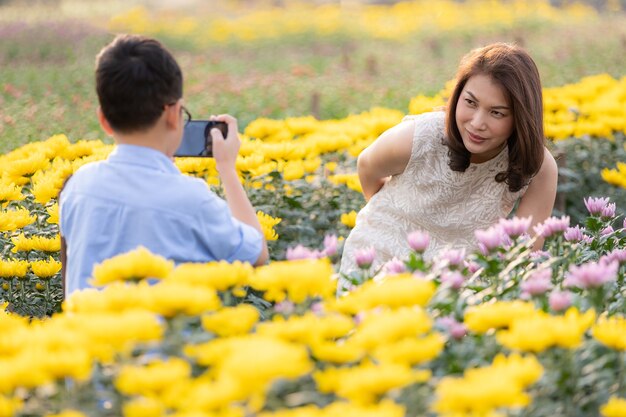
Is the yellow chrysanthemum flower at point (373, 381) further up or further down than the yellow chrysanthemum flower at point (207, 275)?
further down

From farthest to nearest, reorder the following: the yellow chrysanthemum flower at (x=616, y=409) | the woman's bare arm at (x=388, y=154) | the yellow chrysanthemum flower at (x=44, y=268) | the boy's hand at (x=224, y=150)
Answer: the woman's bare arm at (x=388, y=154) → the yellow chrysanthemum flower at (x=44, y=268) → the boy's hand at (x=224, y=150) → the yellow chrysanthemum flower at (x=616, y=409)

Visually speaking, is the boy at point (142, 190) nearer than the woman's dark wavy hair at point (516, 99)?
Yes

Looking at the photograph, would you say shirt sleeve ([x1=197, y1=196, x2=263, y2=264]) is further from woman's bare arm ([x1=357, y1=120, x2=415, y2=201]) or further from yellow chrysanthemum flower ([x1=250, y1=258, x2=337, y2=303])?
woman's bare arm ([x1=357, y1=120, x2=415, y2=201])

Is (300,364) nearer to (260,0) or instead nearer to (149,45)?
(149,45)

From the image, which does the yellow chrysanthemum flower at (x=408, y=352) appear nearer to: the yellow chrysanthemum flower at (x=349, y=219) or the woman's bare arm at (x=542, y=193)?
the woman's bare arm at (x=542, y=193)

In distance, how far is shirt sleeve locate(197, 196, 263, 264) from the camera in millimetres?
2287

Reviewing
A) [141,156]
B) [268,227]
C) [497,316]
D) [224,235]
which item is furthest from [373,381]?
[268,227]

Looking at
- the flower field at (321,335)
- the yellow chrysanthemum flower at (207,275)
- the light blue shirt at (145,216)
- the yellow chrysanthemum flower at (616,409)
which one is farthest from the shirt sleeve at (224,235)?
the yellow chrysanthemum flower at (616,409)

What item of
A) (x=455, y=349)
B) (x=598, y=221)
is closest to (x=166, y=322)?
(x=455, y=349)

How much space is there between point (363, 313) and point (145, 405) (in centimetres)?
55

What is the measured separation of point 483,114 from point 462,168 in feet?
1.10

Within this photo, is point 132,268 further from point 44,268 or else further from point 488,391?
point 44,268

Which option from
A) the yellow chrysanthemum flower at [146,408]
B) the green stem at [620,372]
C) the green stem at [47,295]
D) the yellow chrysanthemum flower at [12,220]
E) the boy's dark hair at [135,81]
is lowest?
the green stem at [47,295]

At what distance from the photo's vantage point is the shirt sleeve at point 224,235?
2.29 meters
